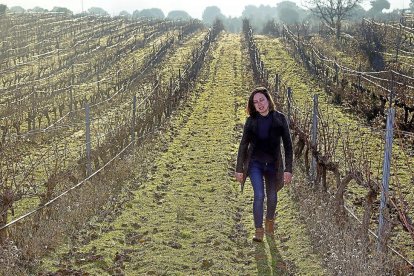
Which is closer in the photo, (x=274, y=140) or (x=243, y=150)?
(x=274, y=140)

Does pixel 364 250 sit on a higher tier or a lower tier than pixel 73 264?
higher

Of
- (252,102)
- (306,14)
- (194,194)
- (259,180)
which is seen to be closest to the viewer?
(252,102)

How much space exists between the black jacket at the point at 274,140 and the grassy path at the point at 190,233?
0.98m

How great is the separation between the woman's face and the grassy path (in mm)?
1602

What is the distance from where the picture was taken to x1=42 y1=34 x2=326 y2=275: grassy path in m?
5.55

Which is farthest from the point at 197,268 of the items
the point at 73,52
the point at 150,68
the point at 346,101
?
the point at 73,52

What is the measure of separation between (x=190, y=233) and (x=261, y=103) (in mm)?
1989

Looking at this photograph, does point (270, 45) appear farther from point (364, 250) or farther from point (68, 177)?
point (364, 250)

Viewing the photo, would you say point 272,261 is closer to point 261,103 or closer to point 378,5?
point 261,103

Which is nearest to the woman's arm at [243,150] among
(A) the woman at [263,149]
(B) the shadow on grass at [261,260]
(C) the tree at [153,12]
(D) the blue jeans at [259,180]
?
(A) the woman at [263,149]

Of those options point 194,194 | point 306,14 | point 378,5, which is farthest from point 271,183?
point 306,14

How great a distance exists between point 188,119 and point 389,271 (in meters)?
11.4

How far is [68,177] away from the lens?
321 inches

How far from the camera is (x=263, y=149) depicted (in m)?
5.85
